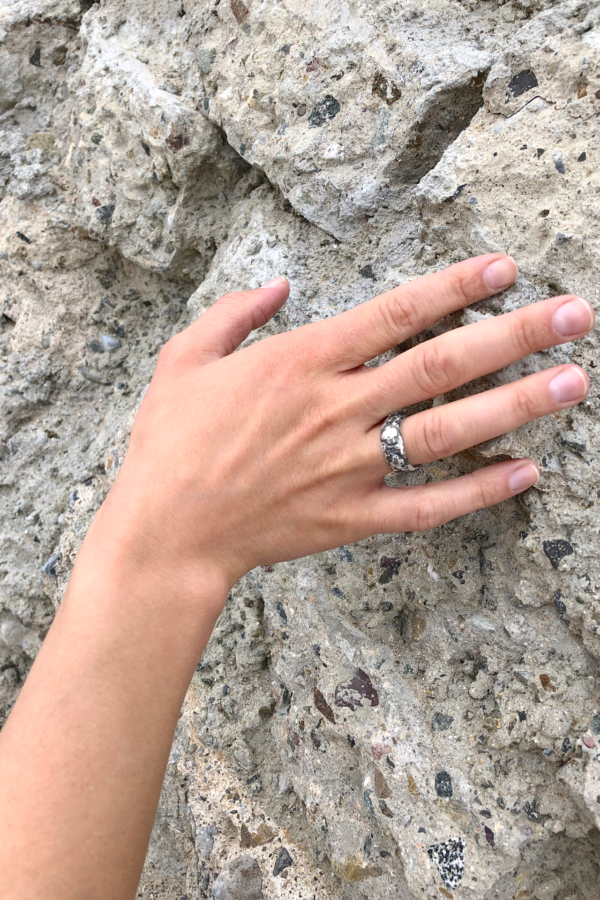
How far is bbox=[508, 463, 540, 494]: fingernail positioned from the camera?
81 centimetres

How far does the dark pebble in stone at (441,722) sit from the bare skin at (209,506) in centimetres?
34

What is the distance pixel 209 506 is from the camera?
88 centimetres

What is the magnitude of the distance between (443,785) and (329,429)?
56 cm

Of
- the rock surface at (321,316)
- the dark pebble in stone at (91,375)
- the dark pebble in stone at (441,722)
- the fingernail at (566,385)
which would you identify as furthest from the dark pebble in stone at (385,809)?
the dark pebble in stone at (91,375)

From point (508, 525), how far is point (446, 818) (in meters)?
0.44

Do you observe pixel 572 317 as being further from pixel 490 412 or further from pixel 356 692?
pixel 356 692

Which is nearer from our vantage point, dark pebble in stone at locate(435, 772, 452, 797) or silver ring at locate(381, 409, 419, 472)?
silver ring at locate(381, 409, 419, 472)

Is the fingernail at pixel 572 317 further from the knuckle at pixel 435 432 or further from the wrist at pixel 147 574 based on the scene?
the wrist at pixel 147 574

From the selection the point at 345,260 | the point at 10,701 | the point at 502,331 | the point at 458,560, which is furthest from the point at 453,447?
the point at 10,701

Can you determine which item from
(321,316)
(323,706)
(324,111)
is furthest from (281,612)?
(324,111)

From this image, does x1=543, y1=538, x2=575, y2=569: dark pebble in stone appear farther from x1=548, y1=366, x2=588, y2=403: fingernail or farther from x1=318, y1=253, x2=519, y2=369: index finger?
x1=318, y1=253, x2=519, y2=369: index finger

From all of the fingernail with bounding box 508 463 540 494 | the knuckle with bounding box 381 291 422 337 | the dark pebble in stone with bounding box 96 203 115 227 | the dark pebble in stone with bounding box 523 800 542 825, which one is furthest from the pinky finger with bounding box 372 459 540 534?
the dark pebble in stone with bounding box 96 203 115 227

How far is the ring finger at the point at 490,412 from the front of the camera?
2.44ft

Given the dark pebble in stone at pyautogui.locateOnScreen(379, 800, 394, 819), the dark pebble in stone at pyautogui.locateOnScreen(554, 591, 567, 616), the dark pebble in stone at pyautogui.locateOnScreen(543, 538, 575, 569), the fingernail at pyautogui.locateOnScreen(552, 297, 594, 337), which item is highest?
the fingernail at pyautogui.locateOnScreen(552, 297, 594, 337)
